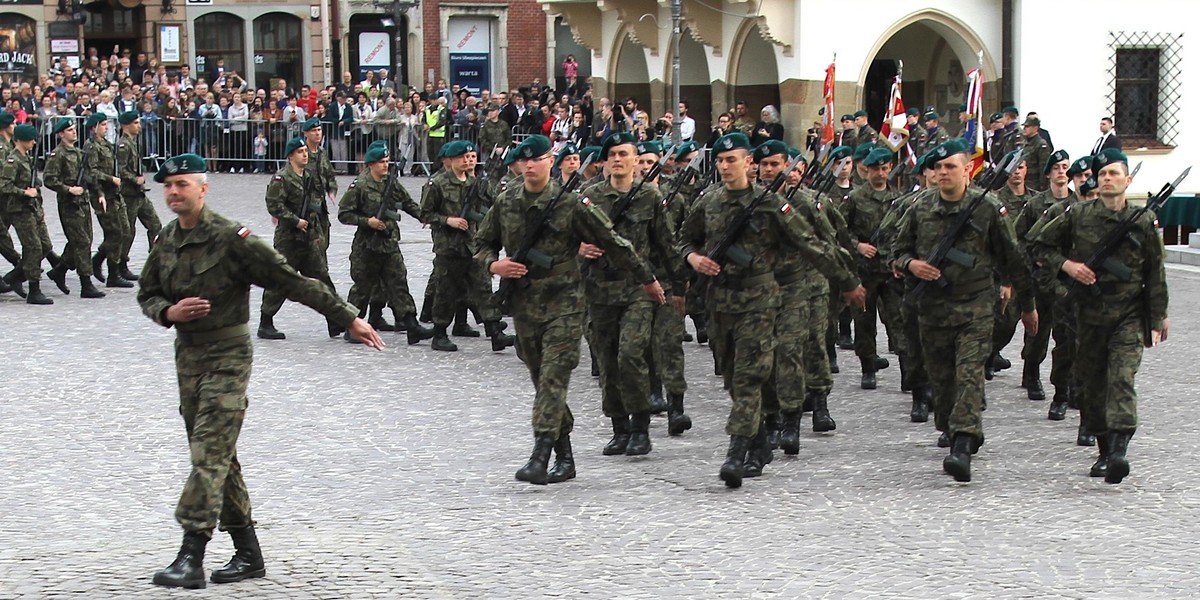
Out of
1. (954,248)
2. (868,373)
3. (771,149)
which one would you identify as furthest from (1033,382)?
(954,248)

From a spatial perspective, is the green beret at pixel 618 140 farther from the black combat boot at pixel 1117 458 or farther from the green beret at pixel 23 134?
the green beret at pixel 23 134

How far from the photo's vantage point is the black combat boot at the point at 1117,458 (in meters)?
9.66

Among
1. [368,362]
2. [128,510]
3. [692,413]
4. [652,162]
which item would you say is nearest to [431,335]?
[368,362]

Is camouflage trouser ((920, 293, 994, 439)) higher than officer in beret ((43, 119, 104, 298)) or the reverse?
the reverse

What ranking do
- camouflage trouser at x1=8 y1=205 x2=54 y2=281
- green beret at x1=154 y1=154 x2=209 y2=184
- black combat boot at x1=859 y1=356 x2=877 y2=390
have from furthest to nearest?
camouflage trouser at x1=8 y1=205 x2=54 y2=281
black combat boot at x1=859 y1=356 x2=877 y2=390
green beret at x1=154 y1=154 x2=209 y2=184

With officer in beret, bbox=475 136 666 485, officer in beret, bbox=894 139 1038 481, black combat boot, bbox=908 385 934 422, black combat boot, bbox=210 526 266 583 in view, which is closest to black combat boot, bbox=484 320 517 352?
black combat boot, bbox=908 385 934 422

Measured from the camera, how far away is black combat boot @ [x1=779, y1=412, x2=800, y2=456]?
34.8 feet

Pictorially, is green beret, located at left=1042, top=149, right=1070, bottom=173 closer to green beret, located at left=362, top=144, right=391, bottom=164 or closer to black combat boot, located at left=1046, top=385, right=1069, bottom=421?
black combat boot, located at left=1046, top=385, right=1069, bottom=421

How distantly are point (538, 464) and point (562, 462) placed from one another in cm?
24

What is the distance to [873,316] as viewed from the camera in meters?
13.6

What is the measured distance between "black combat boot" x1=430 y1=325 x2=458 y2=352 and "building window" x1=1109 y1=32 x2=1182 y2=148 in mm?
15554

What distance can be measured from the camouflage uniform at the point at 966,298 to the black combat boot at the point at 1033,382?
102 inches

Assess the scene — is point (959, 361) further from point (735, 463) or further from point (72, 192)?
point (72, 192)

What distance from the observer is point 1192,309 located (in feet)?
57.6
